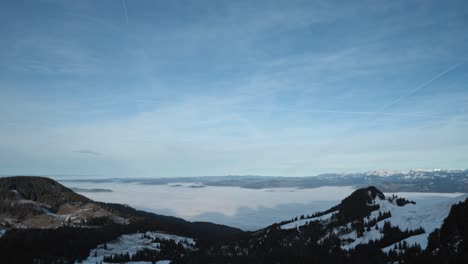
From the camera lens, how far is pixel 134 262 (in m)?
180

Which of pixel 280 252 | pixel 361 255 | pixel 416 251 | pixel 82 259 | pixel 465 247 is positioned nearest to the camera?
pixel 465 247

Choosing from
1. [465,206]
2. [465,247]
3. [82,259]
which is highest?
[465,206]

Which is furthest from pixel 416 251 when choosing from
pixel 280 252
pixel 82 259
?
pixel 82 259

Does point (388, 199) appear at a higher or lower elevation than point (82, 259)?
higher

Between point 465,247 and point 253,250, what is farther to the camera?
point 253,250

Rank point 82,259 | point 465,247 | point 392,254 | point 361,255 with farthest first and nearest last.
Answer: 1. point 82,259
2. point 361,255
3. point 392,254
4. point 465,247

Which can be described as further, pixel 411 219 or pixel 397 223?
pixel 411 219

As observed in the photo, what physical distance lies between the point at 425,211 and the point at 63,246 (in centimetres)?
18240

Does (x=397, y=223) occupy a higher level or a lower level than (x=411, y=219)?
lower

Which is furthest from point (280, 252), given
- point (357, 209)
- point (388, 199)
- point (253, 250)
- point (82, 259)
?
point (82, 259)

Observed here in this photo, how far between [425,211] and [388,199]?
32.0 m

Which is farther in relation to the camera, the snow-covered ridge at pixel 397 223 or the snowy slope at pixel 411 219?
the snowy slope at pixel 411 219

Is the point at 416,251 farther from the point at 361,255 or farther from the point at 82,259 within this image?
the point at 82,259

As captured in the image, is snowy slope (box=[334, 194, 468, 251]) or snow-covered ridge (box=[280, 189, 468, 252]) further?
snowy slope (box=[334, 194, 468, 251])
